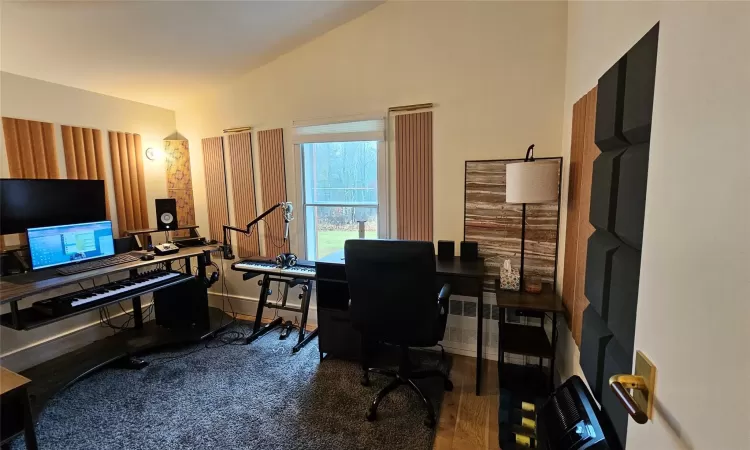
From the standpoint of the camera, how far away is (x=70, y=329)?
9.62ft

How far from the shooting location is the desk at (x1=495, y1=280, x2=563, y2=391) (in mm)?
2043

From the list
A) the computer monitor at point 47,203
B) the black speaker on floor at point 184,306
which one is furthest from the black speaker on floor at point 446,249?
the computer monitor at point 47,203

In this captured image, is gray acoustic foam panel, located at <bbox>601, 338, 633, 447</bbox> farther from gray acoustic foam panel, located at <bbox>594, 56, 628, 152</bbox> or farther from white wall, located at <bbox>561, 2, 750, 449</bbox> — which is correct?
gray acoustic foam panel, located at <bbox>594, 56, 628, 152</bbox>

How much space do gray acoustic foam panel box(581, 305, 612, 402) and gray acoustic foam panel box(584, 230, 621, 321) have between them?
2.2 inches

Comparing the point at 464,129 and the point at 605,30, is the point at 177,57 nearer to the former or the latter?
the point at 464,129

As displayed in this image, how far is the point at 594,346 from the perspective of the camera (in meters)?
1.33

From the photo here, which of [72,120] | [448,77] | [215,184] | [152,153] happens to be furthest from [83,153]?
[448,77]

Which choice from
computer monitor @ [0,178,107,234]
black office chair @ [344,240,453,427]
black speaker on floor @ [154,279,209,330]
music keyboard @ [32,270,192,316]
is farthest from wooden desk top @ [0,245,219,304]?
black office chair @ [344,240,453,427]

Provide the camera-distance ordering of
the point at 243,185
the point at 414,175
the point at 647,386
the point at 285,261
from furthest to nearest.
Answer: the point at 243,185 < the point at 285,261 < the point at 414,175 < the point at 647,386

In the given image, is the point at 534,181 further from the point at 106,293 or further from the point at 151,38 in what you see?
the point at 106,293

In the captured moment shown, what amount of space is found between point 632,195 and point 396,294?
119 cm

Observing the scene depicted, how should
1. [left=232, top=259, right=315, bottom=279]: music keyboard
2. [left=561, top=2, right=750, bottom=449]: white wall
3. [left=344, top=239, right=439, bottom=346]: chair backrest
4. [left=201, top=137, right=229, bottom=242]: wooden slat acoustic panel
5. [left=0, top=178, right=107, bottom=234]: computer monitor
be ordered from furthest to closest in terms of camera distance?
[left=201, top=137, right=229, bottom=242]: wooden slat acoustic panel → [left=232, top=259, right=315, bottom=279]: music keyboard → [left=0, top=178, right=107, bottom=234]: computer monitor → [left=344, top=239, right=439, bottom=346]: chair backrest → [left=561, top=2, right=750, bottom=449]: white wall

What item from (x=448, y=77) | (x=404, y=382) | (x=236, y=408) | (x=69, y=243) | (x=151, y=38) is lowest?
(x=236, y=408)

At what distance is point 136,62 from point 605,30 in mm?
3175
